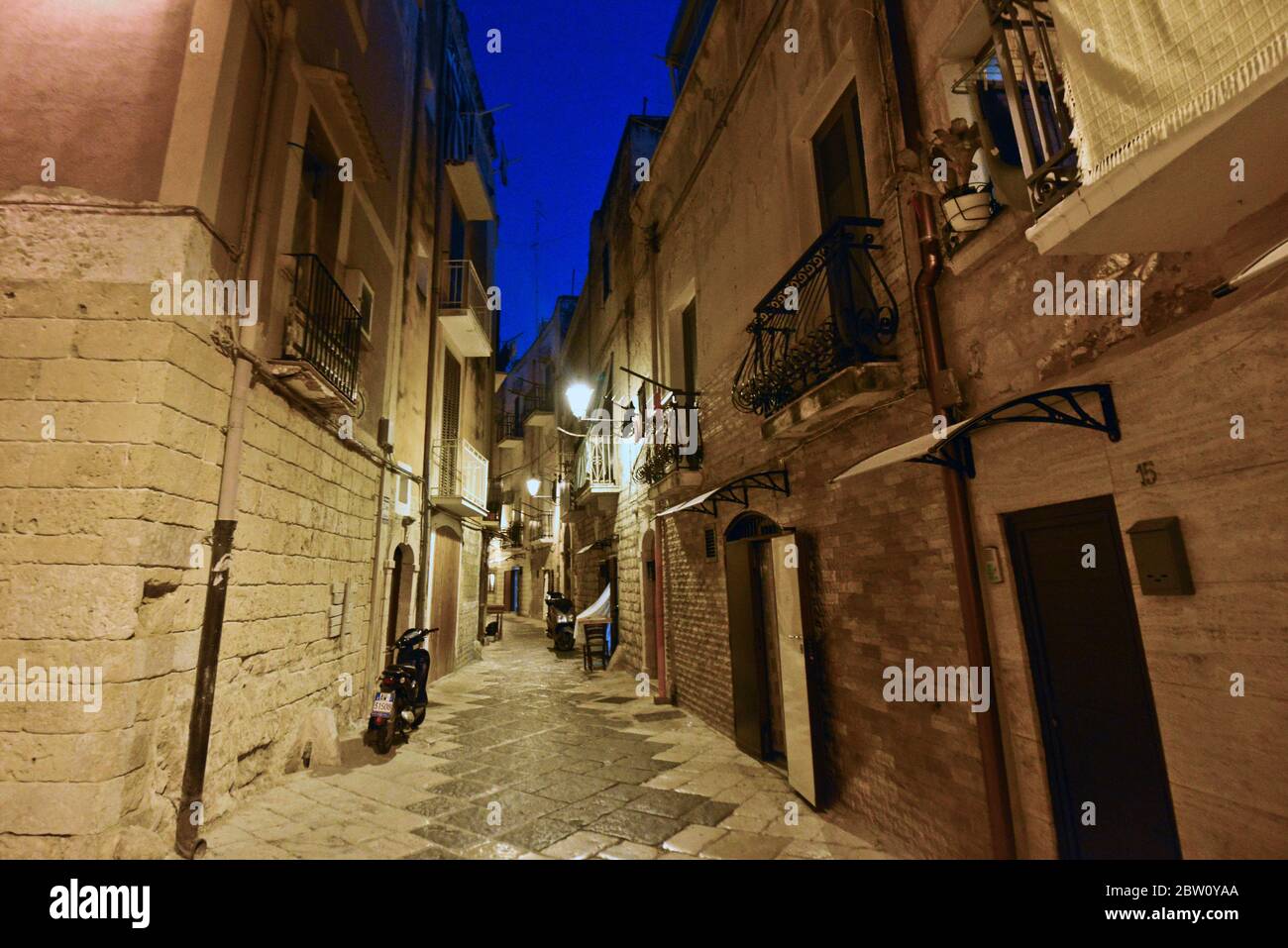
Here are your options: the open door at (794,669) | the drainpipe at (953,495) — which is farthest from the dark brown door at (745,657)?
the drainpipe at (953,495)

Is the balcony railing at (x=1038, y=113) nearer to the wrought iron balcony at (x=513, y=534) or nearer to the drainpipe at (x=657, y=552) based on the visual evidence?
the drainpipe at (x=657, y=552)

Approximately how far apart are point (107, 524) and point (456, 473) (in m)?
8.82

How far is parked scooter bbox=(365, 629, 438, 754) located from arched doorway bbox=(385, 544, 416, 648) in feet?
5.07

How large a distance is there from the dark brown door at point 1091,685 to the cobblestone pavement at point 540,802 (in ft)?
4.97

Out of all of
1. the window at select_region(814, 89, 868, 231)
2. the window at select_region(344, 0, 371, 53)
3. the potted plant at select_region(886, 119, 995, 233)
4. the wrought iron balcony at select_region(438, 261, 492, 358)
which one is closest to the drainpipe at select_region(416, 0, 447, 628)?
the wrought iron balcony at select_region(438, 261, 492, 358)

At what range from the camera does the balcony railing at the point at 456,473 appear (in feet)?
36.9

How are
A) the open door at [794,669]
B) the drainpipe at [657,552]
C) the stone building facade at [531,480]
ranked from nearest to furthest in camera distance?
the open door at [794,669], the drainpipe at [657,552], the stone building facade at [531,480]

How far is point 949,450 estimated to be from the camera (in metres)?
3.55

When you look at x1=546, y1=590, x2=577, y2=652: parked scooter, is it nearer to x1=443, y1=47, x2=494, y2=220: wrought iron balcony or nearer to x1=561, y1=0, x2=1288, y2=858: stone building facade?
x1=561, y1=0, x2=1288, y2=858: stone building facade

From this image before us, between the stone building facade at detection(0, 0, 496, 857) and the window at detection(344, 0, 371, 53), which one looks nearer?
the stone building facade at detection(0, 0, 496, 857)

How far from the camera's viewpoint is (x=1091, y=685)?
2895 millimetres

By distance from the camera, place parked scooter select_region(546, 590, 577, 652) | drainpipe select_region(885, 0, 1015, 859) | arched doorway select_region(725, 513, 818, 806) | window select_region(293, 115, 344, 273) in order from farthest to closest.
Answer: parked scooter select_region(546, 590, 577, 652) < window select_region(293, 115, 344, 273) < arched doorway select_region(725, 513, 818, 806) < drainpipe select_region(885, 0, 1015, 859)

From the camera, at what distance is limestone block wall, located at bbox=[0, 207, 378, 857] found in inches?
126

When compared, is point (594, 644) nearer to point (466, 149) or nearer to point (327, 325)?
point (327, 325)
